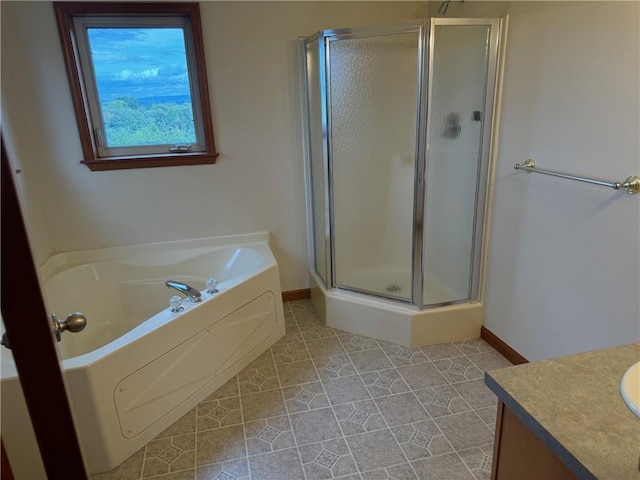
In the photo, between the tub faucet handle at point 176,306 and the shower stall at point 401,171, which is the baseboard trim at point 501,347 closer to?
the shower stall at point 401,171

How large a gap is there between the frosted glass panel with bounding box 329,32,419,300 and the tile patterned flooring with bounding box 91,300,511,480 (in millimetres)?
499

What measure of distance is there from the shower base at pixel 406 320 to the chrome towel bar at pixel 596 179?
2.97ft

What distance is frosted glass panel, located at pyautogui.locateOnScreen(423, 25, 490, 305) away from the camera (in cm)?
224

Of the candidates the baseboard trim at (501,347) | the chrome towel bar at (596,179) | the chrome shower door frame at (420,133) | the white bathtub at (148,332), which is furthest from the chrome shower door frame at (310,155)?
the chrome towel bar at (596,179)

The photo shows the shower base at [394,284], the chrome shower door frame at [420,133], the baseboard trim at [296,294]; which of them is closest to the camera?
the chrome shower door frame at [420,133]

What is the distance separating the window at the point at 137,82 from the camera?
246cm

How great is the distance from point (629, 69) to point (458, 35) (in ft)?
2.95

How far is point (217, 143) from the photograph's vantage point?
279cm

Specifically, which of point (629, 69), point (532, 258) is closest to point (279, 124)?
point (532, 258)

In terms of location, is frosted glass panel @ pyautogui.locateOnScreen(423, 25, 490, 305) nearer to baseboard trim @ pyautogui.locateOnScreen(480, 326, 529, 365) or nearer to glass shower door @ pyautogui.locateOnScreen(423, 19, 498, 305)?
glass shower door @ pyautogui.locateOnScreen(423, 19, 498, 305)

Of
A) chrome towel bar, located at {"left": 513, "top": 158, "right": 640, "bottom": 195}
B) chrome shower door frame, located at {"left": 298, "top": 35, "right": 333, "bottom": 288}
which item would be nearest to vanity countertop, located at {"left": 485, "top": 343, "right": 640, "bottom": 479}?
chrome towel bar, located at {"left": 513, "top": 158, "right": 640, "bottom": 195}

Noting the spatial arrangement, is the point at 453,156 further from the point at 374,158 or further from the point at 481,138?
the point at 374,158

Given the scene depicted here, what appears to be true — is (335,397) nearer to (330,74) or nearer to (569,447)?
(569,447)

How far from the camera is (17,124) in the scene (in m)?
2.43
